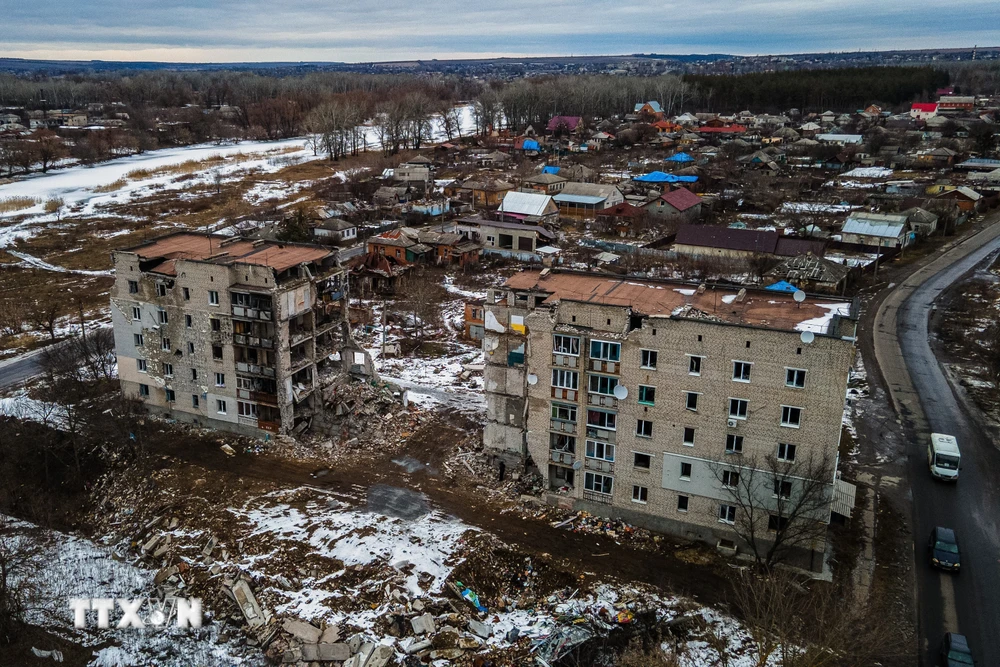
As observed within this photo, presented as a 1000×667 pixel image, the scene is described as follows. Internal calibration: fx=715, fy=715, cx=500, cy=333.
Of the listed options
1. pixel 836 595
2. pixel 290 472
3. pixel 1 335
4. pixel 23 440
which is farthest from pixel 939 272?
pixel 1 335

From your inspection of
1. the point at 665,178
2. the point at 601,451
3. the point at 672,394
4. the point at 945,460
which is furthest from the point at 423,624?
the point at 665,178

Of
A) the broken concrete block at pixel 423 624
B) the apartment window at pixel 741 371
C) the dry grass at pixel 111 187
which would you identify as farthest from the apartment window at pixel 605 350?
the dry grass at pixel 111 187

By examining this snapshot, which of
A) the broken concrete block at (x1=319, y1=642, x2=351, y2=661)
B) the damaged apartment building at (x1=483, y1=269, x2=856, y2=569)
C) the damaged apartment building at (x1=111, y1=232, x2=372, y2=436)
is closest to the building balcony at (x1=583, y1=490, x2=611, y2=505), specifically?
the damaged apartment building at (x1=483, y1=269, x2=856, y2=569)

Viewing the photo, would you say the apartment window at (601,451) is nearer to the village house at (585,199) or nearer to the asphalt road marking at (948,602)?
the asphalt road marking at (948,602)

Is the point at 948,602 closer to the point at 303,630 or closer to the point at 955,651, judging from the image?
the point at 955,651

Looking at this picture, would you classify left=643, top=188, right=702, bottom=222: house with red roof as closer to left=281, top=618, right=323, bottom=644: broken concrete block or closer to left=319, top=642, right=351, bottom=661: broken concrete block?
left=281, top=618, right=323, bottom=644: broken concrete block
